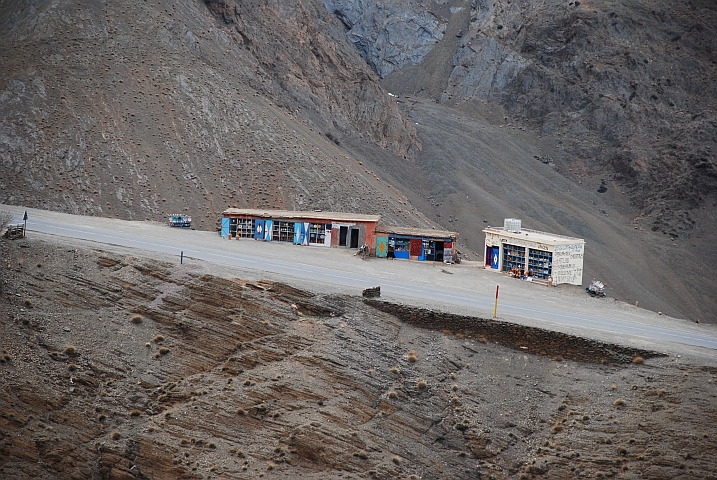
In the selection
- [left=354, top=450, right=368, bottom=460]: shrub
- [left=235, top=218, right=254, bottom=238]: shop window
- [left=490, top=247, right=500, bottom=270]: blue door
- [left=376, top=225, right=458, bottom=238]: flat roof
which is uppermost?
[left=376, top=225, right=458, bottom=238]: flat roof

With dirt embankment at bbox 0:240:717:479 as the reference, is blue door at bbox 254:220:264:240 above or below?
above

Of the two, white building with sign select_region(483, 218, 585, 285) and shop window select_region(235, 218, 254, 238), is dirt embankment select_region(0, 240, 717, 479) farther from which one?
shop window select_region(235, 218, 254, 238)

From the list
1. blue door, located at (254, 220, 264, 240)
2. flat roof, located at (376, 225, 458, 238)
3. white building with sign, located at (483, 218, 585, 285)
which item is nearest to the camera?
white building with sign, located at (483, 218, 585, 285)

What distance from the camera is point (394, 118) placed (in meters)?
86.7

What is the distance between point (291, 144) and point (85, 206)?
1987 cm

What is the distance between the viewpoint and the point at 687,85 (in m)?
94.9

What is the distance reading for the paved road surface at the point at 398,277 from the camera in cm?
2958

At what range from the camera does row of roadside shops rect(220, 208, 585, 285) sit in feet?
118

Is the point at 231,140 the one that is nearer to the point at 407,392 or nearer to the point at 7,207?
the point at 7,207

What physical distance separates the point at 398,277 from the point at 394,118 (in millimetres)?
54833

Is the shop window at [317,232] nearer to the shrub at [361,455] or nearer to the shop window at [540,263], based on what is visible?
the shop window at [540,263]

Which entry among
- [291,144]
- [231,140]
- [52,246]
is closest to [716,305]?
[291,144]

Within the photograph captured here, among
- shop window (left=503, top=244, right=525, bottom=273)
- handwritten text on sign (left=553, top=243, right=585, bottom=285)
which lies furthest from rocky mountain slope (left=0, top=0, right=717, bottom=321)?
handwritten text on sign (left=553, top=243, right=585, bottom=285)

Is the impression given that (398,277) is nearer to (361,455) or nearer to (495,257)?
(495,257)
